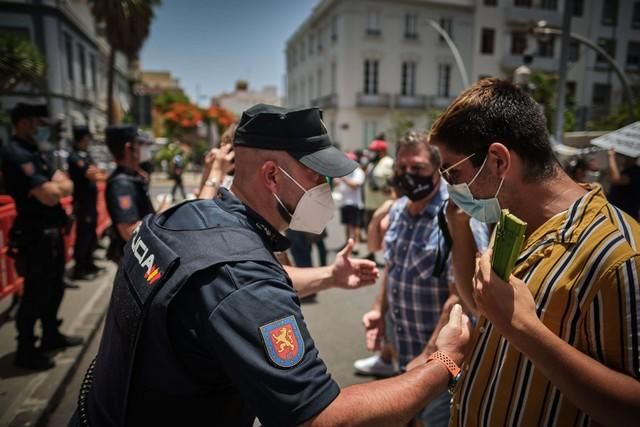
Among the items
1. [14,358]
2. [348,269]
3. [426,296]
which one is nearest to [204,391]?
[348,269]

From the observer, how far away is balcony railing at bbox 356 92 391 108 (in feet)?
109

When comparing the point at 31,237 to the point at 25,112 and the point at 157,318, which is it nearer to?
the point at 25,112

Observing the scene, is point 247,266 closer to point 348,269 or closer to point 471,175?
point 471,175

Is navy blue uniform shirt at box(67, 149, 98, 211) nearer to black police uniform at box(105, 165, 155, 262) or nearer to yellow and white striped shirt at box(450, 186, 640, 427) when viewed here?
black police uniform at box(105, 165, 155, 262)

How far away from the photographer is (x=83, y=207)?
6.59 meters

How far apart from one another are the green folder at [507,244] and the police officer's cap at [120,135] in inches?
140

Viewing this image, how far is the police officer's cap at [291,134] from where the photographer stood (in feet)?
4.77

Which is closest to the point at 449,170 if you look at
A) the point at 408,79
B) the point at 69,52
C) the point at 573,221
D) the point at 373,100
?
the point at 573,221

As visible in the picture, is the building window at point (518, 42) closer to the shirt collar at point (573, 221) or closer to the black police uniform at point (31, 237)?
the black police uniform at point (31, 237)

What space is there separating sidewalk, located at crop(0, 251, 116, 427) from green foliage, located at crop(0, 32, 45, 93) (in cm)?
1293

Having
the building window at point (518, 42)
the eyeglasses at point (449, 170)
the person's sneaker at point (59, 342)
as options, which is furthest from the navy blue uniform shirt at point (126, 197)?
the building window at point (518, 42)

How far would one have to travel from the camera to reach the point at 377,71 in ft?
110

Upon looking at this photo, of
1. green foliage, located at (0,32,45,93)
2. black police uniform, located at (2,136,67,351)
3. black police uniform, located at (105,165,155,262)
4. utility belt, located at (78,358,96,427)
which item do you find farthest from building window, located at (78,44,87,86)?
utility belt, located at (78,358,96,427)

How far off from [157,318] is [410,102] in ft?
116
